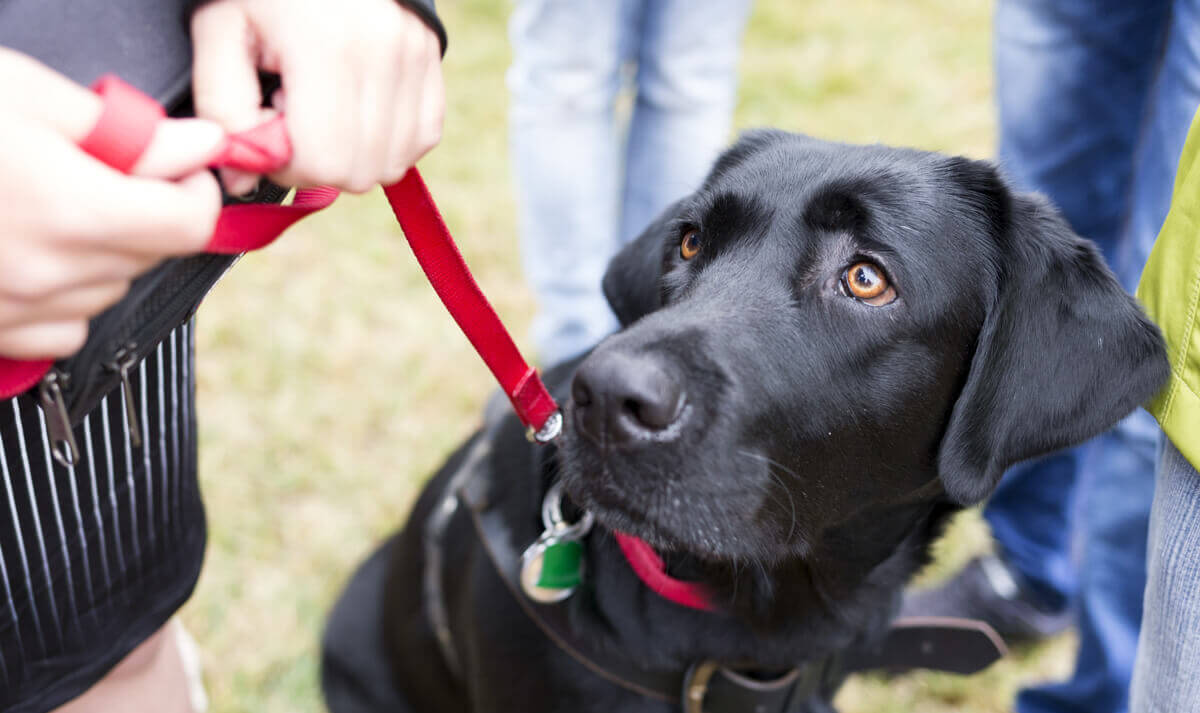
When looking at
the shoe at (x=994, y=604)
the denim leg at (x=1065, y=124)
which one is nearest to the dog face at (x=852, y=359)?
the denim leg at (x=1065, y=124)

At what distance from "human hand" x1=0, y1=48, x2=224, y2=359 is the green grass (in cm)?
170

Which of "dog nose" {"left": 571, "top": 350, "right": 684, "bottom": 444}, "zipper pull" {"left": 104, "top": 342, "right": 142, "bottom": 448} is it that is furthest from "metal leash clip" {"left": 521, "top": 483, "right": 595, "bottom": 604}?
"zipper pull" {"left": 104, "top": 342, "right": 142, "bottom": 448}

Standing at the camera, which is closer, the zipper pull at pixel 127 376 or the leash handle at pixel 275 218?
the leash handle at pixel 275 218

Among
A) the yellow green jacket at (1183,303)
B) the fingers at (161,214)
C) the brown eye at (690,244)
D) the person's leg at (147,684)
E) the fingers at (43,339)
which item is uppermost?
the fingers at (161,214)

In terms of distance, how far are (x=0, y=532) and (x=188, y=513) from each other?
16.3 inches

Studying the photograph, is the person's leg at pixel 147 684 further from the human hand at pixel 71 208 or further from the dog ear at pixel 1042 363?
the dog ear at pixel 1042 363

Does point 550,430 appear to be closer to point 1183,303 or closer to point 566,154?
point 1183,303

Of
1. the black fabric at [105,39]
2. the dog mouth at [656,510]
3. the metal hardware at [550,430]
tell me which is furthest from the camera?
the metal hardware at [550,430]

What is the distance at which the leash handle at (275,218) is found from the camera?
3.06 feet

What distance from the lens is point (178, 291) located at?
3.71ft

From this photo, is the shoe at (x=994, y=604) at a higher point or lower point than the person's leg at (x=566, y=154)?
lower

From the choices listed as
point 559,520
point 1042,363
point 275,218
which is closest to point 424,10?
point 275,218

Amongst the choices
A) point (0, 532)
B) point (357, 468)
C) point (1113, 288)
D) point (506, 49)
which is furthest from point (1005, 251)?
point (506, 49)

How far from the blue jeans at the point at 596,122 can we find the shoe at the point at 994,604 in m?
1.43
